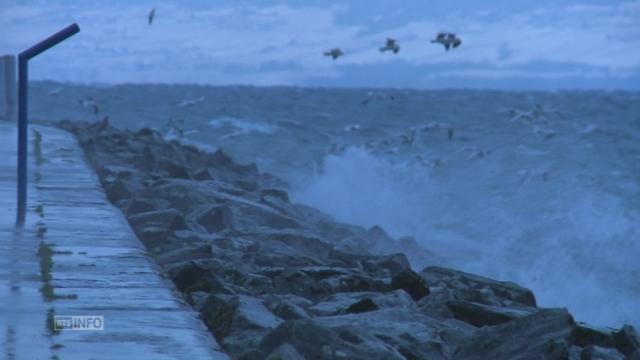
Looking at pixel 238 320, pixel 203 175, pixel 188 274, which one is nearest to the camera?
pixel 238 320

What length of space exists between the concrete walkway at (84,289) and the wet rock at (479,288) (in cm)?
172

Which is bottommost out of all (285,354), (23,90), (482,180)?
(482,180)

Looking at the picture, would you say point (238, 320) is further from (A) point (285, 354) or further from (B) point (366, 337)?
(A) point (285, 354)

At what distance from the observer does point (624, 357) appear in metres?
6.01

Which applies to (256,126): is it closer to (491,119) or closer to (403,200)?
(491,119)

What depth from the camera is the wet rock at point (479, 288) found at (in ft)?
23.3

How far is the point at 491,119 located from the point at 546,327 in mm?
45446

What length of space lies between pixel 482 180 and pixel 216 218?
61.4ft

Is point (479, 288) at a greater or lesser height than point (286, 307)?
lesser

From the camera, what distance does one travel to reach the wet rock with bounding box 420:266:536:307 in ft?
23.3

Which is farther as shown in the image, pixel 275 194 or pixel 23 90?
pixel 275 194

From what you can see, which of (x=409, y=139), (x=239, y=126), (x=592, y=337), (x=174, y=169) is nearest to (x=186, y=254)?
(x=592, y=337)

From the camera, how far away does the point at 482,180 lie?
2817cm

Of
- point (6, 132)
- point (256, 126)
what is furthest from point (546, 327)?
point (256, 126)
